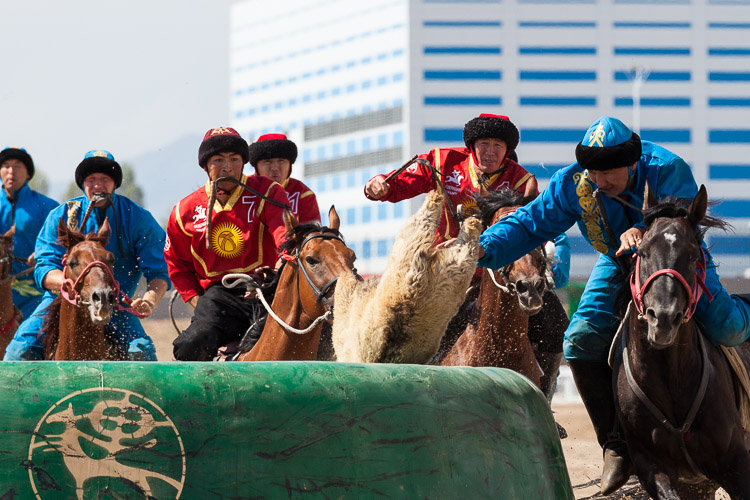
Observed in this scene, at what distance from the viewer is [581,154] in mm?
4969

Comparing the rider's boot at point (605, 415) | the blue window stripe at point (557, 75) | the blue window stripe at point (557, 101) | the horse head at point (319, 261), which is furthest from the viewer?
the blue window stripe at point (557, 75)

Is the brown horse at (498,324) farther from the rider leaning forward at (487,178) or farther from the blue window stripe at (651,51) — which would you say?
the blue window stripe at (651,51)

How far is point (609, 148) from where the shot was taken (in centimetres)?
490

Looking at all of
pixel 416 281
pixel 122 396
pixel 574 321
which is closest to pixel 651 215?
pixel 574 321

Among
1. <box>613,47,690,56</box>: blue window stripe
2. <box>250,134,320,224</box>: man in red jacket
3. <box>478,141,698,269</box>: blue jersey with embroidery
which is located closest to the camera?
<box>478,141,698,269</box>: blue jersey with embroidery

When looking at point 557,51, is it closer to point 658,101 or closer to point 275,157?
point 658,101

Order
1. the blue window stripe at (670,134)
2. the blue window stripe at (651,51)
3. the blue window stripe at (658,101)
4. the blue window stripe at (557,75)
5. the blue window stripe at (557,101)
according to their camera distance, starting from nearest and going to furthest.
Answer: the blue window stripe at (670,134) < the blue window stripe at (557,101) < the blue window stripe at (658,101) < the blue window stripe at (557,75) < the blue window stripe at (651,51)

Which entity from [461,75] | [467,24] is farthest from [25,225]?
[467,24]

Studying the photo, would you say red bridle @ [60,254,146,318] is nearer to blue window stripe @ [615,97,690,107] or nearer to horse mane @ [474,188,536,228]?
horse mane @ [474,188,536,228]

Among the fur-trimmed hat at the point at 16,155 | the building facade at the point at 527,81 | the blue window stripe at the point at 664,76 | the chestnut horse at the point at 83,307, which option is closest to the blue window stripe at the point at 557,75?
the building facade at the point at 527,81

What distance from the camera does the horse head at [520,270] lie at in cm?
581

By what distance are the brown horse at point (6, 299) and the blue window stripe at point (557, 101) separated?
67.5 metres

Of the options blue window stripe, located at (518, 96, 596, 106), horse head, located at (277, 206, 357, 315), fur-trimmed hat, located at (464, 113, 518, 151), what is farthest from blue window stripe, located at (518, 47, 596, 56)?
horse head, located at (277, 206, 357, 315)

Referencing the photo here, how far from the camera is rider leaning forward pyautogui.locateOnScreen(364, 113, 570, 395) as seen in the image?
695 cm
